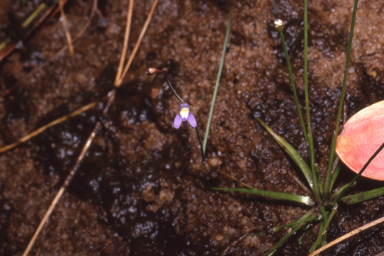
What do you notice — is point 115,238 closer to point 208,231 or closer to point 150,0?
point 208,231

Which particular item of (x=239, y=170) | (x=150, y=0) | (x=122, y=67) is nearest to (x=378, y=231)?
(x=239, y=170)

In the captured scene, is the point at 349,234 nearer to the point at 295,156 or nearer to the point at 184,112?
the point at 295,156

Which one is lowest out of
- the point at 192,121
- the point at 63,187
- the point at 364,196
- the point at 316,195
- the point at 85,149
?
the point at 364,196

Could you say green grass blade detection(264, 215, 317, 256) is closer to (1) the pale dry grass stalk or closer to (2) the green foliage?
(2) the green foliage

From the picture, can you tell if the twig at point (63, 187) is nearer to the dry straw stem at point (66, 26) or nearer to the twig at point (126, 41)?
the twig at point (126, 41)

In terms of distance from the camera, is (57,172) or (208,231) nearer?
Result: (208,231)

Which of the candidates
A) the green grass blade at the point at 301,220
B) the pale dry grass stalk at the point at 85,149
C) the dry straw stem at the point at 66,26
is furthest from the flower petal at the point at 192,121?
the dry straw stem at the point at 66,26

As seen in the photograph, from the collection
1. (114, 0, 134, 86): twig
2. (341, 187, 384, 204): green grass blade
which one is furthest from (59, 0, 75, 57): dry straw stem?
(341, 187, 384, 204): green grass blade

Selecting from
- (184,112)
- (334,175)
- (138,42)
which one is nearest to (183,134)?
(184,112)
